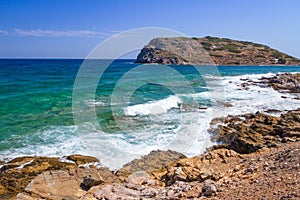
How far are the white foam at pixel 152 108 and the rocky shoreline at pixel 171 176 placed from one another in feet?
27.0

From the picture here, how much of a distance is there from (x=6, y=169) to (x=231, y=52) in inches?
3983

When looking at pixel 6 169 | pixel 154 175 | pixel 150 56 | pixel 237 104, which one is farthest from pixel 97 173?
pixel 150 56

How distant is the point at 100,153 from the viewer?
1109 cm

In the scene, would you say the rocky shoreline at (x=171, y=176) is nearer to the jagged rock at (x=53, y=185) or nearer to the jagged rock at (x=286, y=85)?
the jagged rock at (x=53, y=185)

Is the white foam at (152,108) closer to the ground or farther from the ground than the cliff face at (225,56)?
closer to the ground

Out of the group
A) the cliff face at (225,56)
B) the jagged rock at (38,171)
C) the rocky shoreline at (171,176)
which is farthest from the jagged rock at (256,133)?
the cliff face at (225,56)

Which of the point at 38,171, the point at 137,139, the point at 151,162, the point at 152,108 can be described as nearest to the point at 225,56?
the point at 152,108

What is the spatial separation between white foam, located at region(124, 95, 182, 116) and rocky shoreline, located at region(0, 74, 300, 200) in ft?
27.0

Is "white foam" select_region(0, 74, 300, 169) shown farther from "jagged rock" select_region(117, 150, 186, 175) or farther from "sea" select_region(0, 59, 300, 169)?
"jagged rock" select_region(117, 150, 186, 175)

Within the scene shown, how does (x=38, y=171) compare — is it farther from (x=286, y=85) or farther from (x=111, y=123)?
(x=286, y=85)

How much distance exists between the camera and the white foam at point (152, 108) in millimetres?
19078

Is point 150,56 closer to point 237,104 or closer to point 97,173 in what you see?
point 237,104

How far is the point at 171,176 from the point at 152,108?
12.7 meters

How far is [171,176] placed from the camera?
7820 mm
